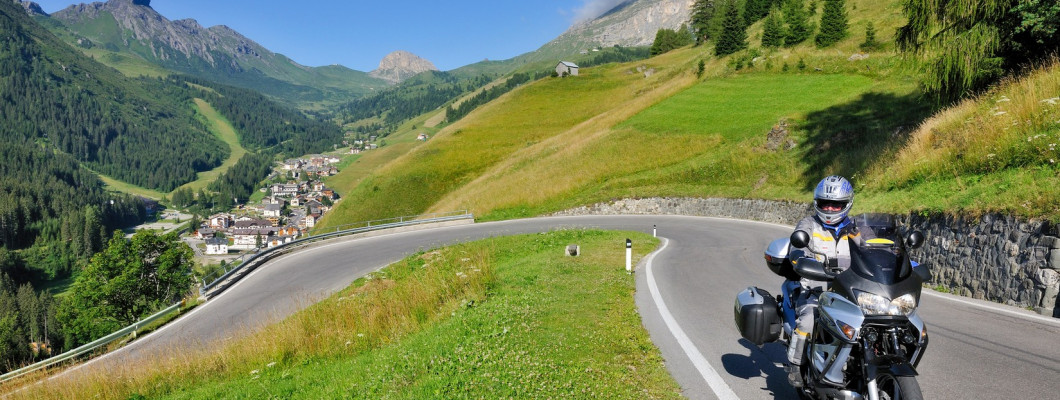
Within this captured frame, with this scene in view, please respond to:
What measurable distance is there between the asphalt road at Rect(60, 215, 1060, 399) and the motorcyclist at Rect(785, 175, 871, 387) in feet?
2.80

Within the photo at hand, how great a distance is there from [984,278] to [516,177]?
127ft

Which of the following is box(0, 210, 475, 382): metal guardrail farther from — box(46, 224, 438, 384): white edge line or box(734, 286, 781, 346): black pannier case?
box(734, 286, 781, 346): black pannier case

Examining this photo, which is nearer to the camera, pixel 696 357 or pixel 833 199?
pixel 833 199

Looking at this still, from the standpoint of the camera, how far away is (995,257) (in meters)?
8.73

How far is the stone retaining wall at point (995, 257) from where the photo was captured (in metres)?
7.68

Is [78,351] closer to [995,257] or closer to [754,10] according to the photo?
[995,257]

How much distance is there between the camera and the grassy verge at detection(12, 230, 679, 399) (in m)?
5.49

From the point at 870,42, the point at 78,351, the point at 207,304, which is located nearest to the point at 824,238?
the point at 78,351

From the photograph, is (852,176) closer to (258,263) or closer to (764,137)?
(764,137)

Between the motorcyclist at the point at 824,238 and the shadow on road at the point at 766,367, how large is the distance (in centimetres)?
73

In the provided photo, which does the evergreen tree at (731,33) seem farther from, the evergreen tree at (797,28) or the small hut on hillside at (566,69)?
the small hut on hillside at (566,69)

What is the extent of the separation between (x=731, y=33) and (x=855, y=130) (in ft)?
143

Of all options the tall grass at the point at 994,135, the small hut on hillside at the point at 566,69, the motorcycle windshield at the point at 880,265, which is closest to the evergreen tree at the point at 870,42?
the tall grass at the point at 994,135

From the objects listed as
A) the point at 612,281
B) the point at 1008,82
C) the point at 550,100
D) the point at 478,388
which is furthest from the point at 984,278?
the point at 550,100
